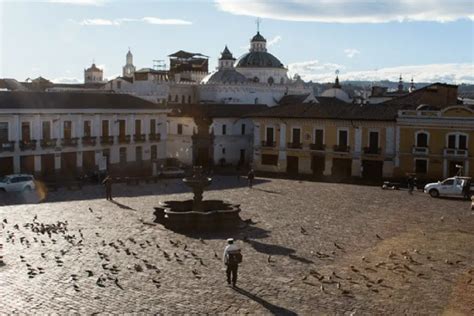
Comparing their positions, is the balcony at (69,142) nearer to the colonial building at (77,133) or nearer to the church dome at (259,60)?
the colonial building at (77,133)

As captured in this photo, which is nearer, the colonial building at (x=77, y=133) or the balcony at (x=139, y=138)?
the colonial building at (x=77, y=133)

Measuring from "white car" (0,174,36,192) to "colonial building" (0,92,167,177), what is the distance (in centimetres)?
523

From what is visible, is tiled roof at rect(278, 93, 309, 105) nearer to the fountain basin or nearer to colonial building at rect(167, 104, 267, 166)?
colonial building at rect(167, 104, 267, 166)

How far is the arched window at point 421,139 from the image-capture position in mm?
40438

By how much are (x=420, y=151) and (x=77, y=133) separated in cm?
2122

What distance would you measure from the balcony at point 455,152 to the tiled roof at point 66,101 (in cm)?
2025

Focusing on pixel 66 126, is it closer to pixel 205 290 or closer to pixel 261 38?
pixel 205 290

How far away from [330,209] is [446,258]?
30.9 feet

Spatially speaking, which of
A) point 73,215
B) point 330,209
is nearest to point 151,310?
point 73,215

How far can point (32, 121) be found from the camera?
3944 centimetres

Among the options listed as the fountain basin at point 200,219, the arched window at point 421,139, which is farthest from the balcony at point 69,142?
the arched window at point 421,139

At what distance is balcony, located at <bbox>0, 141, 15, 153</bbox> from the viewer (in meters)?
37.6

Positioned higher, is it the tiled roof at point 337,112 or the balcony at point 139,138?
the tiled roof at point 337,112

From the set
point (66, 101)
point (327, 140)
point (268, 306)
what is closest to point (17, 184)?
point (66, 101)
